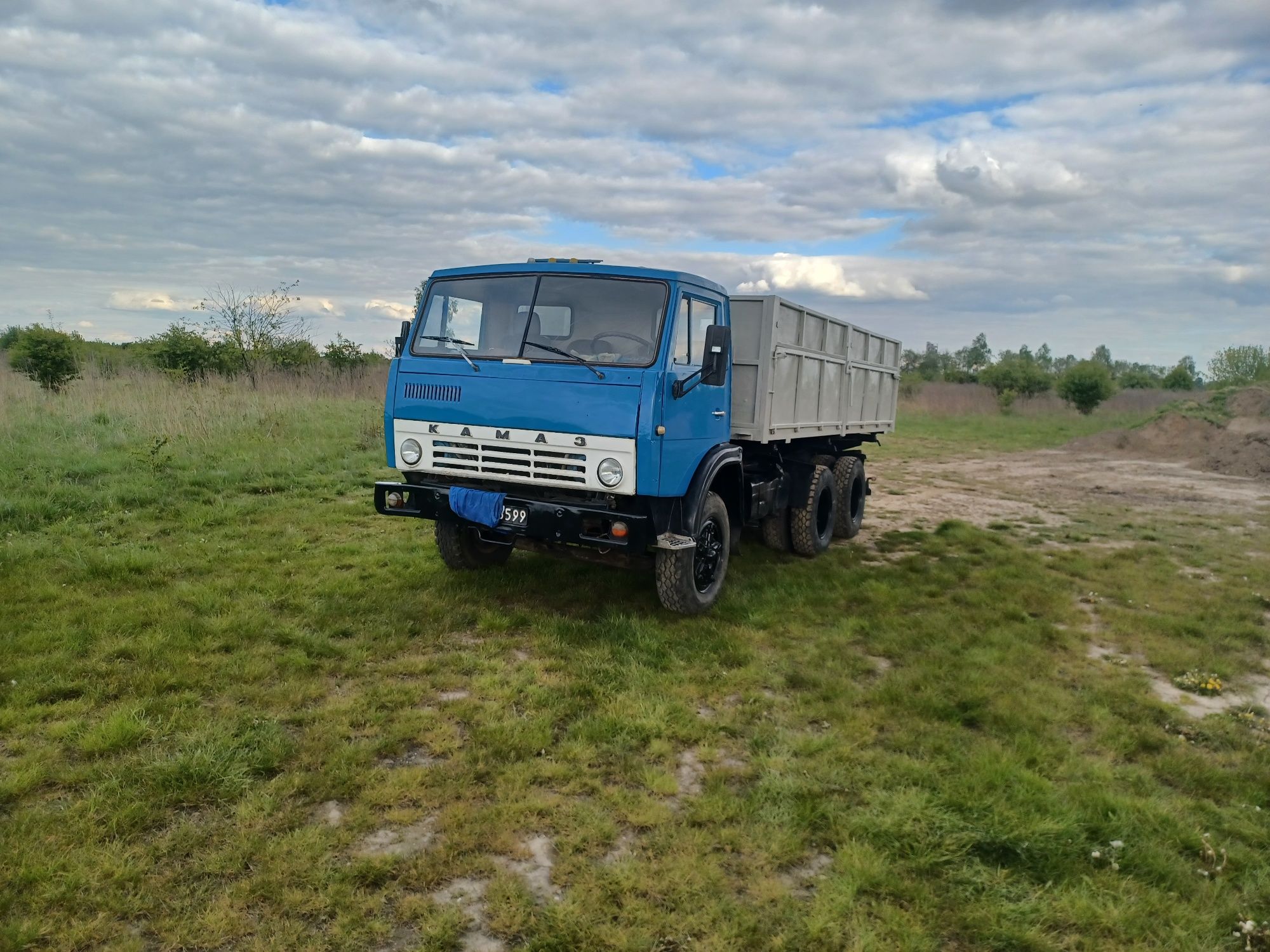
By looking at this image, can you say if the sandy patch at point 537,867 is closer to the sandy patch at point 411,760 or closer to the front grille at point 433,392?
the sandy patch at point 411,760

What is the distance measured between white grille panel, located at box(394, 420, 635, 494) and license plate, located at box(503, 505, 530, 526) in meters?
0.19

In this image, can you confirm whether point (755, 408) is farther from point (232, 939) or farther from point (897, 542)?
point (232, 939)

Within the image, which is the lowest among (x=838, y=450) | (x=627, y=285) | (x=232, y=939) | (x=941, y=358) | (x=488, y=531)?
(x=232, y=939)

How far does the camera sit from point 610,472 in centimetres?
520

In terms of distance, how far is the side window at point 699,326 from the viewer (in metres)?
5.89

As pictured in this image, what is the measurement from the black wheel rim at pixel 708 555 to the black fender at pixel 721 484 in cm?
29

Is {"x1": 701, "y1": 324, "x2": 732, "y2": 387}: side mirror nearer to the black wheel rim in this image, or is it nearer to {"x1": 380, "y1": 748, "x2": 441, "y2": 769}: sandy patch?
the black wheel rim

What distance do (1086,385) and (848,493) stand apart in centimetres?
2892

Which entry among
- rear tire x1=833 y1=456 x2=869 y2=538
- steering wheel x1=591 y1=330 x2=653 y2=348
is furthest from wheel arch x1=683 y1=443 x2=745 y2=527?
rear tire x1=833 y1=456 x2=869 y2=538

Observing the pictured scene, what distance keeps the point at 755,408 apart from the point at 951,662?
2.58 meters

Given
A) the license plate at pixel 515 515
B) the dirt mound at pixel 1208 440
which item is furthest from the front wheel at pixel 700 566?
the dirt mound at pixel 1208 440

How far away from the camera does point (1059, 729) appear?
4.41 meters

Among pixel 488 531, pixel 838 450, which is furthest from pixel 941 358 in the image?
pixel 488 531

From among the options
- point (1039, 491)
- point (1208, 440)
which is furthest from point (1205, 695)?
point (1208, 440)
